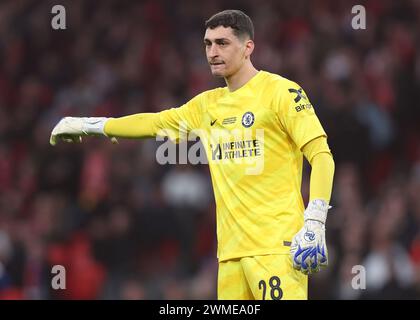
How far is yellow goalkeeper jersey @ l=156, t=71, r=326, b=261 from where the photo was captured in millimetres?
6781

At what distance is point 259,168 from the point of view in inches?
271

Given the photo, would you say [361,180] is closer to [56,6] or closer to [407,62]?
[407,62]

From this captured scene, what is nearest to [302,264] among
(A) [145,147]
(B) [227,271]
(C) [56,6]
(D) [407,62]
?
(B) [227,271]

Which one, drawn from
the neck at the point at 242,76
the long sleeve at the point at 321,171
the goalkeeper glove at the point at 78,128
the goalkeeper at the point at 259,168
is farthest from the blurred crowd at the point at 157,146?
the long sleeve at the point at 321,171

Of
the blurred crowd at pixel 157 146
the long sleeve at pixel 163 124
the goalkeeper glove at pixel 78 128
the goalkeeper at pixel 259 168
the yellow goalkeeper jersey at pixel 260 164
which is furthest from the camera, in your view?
the blurred crowd at pixel 157 146

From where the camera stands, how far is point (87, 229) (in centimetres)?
1294

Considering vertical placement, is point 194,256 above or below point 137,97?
below

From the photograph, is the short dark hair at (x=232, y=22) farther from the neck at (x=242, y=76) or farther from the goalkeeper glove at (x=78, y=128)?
the goalkeeper glove at (x=78, y=128)

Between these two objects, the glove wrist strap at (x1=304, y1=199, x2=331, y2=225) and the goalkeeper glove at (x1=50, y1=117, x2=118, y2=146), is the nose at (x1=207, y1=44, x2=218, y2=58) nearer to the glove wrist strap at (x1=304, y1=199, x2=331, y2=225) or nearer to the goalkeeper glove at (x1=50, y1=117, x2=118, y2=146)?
the goalkeeper glove at (x1=50, y1=117, x2=118, y2=146)

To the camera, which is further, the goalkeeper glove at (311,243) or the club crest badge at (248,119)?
the club crest badge at (248,119)

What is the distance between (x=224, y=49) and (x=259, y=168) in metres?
0.78

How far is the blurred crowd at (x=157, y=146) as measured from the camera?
1215cm

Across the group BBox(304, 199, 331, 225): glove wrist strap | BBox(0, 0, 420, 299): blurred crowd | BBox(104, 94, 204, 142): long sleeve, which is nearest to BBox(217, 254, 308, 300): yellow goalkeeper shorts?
BBox(304, 199, 331, 225): glove wrist strap

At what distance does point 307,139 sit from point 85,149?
7.80m
